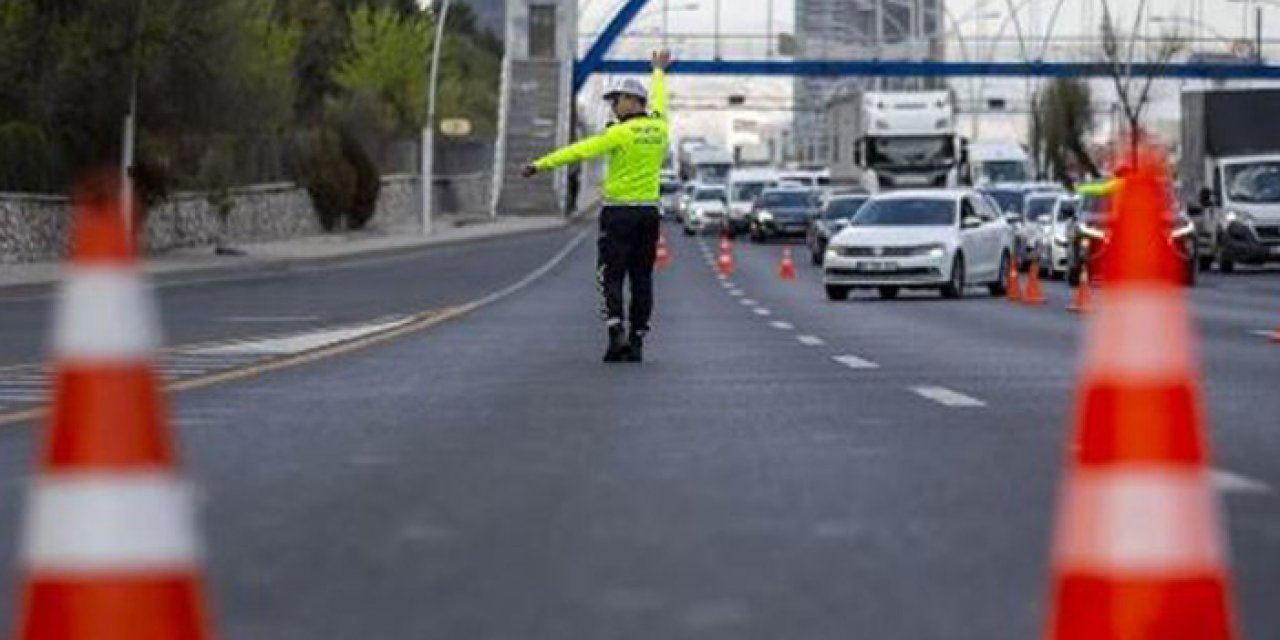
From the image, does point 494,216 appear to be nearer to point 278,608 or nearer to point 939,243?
point 939,243

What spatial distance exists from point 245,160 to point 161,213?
9.69 meters

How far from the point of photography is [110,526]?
534 cm

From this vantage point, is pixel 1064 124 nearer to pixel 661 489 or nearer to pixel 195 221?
pixel 195 221

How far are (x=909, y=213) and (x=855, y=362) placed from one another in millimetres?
18485

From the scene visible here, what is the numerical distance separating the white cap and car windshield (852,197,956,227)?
1764cm

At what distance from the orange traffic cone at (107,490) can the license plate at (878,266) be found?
100.0 feet

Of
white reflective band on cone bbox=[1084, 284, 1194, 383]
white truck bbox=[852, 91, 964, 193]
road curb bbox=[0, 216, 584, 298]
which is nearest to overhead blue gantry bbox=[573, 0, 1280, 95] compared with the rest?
white truck bbox=[852, 91, 964, 193]

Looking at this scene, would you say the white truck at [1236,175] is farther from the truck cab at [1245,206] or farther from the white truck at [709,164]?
the white truck at [709,164]

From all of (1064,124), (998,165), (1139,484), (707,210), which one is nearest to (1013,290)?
(1139,484)

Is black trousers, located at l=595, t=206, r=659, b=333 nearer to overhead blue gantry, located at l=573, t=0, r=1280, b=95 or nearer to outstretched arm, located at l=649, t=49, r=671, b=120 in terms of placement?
outstretched arm, located at l=649, t=49, r=671, b=120

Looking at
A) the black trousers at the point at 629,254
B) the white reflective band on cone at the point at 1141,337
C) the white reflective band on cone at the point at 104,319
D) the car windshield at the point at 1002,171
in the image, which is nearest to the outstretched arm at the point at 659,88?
the black trousers at the point at 629,254

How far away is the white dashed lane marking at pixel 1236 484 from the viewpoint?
33.1 ft

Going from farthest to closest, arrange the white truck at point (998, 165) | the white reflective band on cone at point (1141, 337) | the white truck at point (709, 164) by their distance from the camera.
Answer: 1. the white truck at point (709, 164)
2. the white truck at point (998, 165)
3. the white reflective band on cone at point (1141, 337)

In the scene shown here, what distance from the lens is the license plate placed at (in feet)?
117
